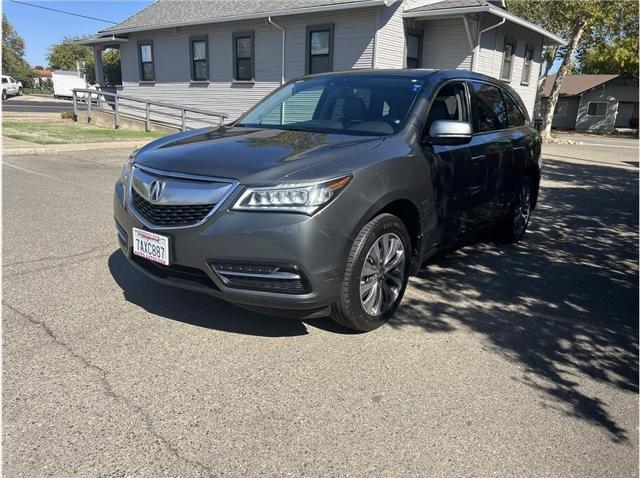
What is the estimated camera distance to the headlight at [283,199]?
113 inches

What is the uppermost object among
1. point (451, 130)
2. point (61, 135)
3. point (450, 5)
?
point (450, 5)

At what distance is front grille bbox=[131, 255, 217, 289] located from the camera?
3068 millimetres

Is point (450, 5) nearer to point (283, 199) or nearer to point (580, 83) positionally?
point (283, 199)

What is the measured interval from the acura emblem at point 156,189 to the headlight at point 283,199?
1.88ft

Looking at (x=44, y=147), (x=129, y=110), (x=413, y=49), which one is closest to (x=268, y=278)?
(x=44, y=147)

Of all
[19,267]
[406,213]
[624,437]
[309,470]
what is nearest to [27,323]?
[19,267]

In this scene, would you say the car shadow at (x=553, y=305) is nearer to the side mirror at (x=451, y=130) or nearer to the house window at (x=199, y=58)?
the side mirror at (x=451, y=130)

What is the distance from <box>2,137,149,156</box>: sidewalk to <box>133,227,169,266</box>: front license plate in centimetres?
914

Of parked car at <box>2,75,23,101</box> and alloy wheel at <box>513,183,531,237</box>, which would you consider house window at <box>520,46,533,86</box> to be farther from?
parked car at <box>2,75,23,101</box>

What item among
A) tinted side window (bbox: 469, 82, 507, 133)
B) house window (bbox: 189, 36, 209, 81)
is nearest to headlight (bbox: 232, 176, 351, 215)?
tinted side window (bbox: 469, 82, 507, 133)

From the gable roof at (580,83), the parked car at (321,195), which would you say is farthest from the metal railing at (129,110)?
the gable roof at (580,83)

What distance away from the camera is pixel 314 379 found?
9.66 ft

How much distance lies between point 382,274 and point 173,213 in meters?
1.42

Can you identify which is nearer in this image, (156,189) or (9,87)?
(156,189)
